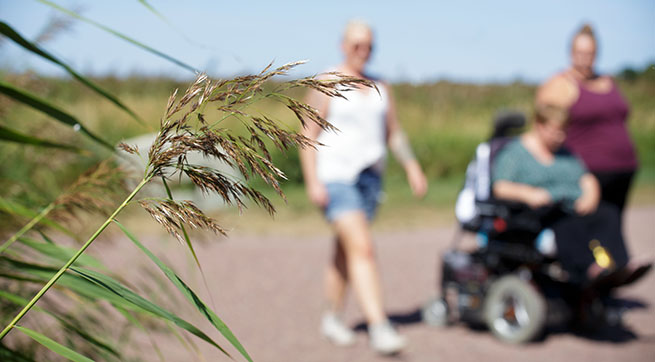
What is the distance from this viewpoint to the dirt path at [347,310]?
4.48m

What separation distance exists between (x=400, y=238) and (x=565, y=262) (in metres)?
4.84

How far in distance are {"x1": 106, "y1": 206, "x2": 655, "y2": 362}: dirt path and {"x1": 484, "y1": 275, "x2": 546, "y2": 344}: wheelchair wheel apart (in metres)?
0.10

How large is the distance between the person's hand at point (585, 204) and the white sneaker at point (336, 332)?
1.77m

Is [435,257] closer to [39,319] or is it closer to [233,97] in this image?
[39,319]

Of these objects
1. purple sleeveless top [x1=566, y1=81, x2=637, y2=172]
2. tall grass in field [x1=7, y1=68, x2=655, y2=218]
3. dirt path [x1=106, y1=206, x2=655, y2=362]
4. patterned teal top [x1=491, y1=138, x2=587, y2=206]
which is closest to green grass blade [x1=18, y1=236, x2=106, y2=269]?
dirt path [x1=106, y1=206, x2=655, y2=362]

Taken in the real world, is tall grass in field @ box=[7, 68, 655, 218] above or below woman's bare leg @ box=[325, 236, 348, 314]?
above

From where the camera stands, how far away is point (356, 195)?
14.8 ft

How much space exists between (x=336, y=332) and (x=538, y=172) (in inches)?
68.8

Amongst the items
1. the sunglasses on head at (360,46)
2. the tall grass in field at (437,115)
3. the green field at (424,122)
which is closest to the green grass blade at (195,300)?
the green field at (424,122)

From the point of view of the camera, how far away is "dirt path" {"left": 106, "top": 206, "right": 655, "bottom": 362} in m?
4.48

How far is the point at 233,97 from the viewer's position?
37.8 inches

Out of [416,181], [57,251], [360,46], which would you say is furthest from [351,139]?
[57,251]

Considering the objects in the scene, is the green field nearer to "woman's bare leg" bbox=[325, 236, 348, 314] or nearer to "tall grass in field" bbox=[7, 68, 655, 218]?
"tall grass in field" bbox=[7, 68, 655, 218]

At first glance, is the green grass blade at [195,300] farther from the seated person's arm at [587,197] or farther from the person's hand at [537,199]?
the seated person's arm at [587,197]
